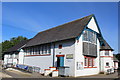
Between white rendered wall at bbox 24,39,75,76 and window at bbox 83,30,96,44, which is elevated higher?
window at bbox 83,30,96,44

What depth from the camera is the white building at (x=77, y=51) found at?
17.4 meters

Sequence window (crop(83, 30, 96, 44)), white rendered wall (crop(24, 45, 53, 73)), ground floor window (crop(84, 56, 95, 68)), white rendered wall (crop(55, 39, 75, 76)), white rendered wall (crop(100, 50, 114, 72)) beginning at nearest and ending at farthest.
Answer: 1. white rendered wall (crop(55, 39, 75, 76))
2. ground floor window (crop(84, 56, 95, 68))
3. window (crop(83, 30, 96, 44))
4. white rendered wall (crop(24, 45, 53, 73))
5. white rendered wall (crop(100, 50, 114, 72))

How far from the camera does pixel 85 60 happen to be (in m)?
19.1

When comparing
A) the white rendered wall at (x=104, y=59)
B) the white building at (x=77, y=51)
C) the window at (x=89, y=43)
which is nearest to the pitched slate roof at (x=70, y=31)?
the white building at (x=77, y=51)

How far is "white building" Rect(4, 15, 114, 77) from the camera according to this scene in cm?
1738

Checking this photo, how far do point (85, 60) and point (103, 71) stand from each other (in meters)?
5.14

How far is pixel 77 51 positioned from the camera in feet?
57.4

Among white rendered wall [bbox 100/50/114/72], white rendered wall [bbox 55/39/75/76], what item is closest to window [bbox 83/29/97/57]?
white rendered wall [bbox 100/50/114/72]

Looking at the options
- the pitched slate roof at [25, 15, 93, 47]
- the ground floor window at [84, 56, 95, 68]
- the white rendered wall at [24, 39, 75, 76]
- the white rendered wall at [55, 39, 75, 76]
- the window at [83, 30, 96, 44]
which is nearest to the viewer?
the white rendered wall at [55, 39, 75, 76]

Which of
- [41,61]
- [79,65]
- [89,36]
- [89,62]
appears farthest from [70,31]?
[41,61]

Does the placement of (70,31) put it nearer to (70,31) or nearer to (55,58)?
(70,31)

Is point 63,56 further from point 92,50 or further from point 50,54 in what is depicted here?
point 92,50

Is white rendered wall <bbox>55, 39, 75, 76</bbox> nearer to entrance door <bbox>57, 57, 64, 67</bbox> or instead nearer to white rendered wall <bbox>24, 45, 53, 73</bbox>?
entrance door <bbox>57, 57, 64, 67</bbox>

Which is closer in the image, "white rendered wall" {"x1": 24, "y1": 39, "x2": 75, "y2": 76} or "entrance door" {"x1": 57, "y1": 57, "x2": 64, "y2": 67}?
"white rendered wall" {"x1": 24, "y1": 39, "x2": 75, "y2": 76}
